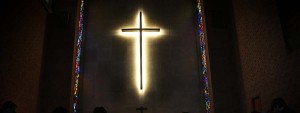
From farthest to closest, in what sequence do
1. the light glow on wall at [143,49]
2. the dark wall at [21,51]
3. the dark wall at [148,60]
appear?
the light glow on wall at [143,49] < the dark wall at [148,60] < the dark wall at [21,51]

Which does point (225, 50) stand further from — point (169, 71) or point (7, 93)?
point (7, 93)

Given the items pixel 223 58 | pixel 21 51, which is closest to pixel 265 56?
pixel 223 58

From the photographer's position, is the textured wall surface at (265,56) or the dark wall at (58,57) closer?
the textured wall surface at (265,56)

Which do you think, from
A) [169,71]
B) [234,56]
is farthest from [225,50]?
[169,71]

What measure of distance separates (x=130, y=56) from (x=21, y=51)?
202 cm

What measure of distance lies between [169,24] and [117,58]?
1.28m

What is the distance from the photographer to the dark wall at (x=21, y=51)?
605 centimetres

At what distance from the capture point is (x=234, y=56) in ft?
21.4

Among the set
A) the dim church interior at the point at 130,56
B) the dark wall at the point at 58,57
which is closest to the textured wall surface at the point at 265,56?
the dim church interior at the point at 130,56

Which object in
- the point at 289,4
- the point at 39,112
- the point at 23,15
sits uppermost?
the point at 23,15

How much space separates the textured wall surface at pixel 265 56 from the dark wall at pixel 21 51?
349cm

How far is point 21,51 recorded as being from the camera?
6.32 m

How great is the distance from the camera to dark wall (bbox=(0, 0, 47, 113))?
605cm

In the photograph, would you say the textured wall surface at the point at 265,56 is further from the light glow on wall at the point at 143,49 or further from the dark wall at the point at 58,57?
the dark wall at the point at 58,57
